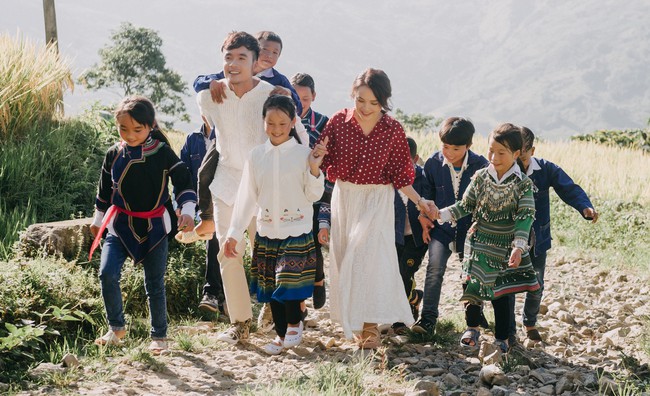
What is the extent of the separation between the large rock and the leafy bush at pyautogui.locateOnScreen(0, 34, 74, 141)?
3.35 meters

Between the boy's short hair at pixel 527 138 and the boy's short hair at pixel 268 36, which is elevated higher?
the boy's short hair at pixel 268 36

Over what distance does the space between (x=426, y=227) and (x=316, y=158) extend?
115 centimetres

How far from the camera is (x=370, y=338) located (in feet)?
17.1

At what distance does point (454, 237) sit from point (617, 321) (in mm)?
1901

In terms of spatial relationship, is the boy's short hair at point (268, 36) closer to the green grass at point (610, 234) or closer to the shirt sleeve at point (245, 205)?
the shirt sleeve at point (245, 205)

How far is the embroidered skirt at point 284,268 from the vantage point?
495 centimetres

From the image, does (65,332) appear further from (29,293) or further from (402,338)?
(402,338)

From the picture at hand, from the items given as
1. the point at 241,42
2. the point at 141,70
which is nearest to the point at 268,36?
the point at 241,42

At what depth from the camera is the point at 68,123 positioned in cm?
1052

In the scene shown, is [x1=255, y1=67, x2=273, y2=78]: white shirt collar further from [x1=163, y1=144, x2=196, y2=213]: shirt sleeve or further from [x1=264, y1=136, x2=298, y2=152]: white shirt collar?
[x1=163, y1=144, x2=196, y2=213]: shirt sleeve

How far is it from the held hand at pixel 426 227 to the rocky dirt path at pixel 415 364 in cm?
77

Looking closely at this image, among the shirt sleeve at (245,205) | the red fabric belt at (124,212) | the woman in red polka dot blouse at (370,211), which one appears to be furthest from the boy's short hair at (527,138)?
the red fabric belt at (124,212)

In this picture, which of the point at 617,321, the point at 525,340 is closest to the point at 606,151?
the point at 617,321

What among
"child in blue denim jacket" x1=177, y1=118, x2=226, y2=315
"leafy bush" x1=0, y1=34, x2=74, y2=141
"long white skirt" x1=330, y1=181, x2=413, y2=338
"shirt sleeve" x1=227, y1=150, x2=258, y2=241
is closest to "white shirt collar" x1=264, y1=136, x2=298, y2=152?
"shirt sleeve" x1=227, y1=150, x2=258, y2=241
